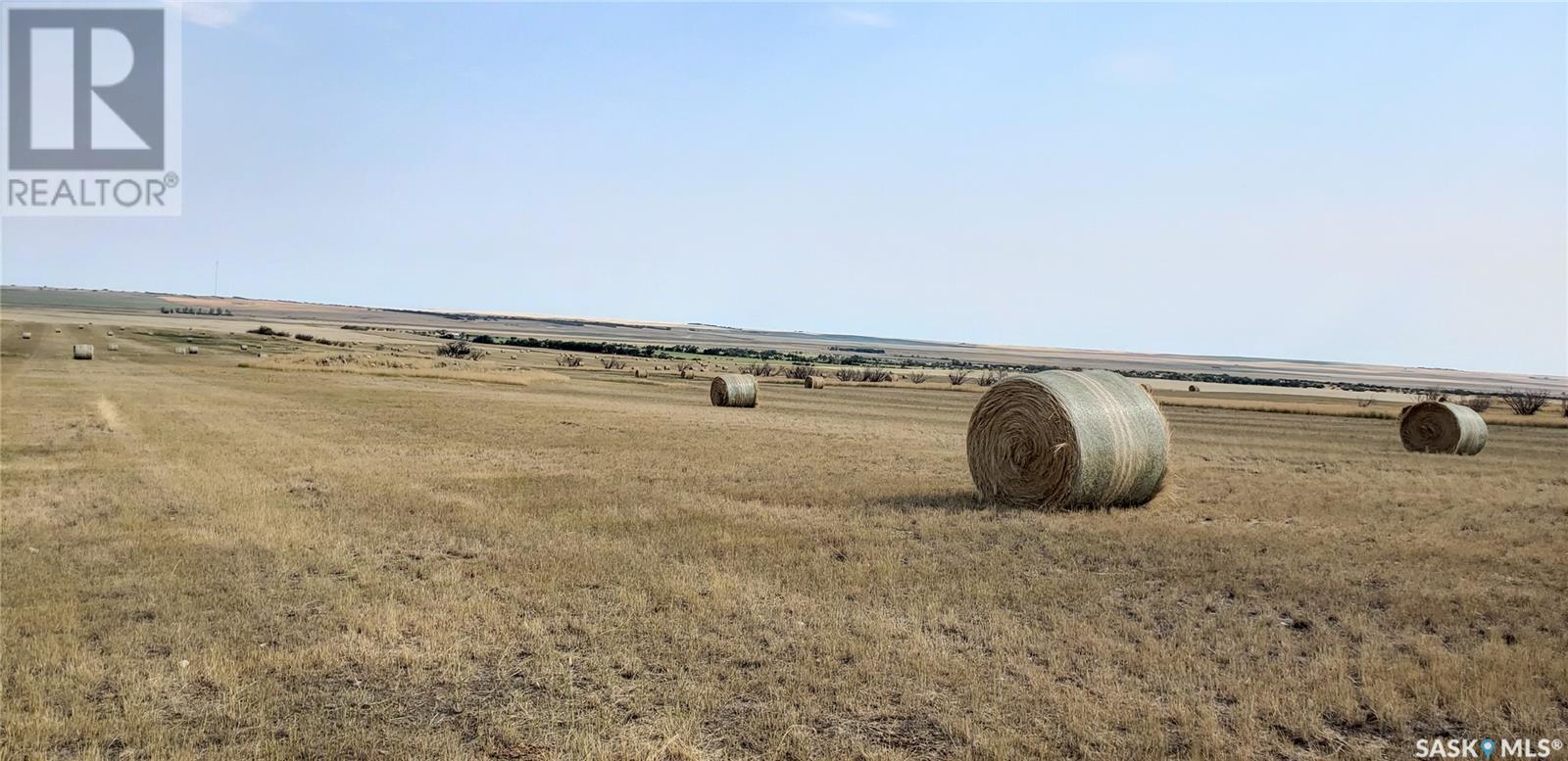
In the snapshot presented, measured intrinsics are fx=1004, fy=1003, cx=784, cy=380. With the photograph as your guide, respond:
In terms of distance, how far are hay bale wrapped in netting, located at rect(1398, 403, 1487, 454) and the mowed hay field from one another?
33.6 feet

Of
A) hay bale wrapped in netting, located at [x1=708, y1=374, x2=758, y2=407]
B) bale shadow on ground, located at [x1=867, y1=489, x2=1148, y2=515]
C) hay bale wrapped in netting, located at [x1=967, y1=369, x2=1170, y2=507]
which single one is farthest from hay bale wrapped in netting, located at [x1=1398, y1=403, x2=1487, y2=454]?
hay bale wrapped in netting, located at [x1=708, y1=374, x2=758, y2=407]

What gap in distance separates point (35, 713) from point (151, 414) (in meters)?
23.4

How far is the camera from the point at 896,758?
5.48m

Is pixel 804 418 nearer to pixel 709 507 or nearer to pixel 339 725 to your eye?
pixel 709 507

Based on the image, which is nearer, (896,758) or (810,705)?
(896,758)

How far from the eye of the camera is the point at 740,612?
8344 mm

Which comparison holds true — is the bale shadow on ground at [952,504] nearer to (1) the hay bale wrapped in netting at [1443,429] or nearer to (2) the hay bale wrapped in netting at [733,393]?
(1) the hay bale wrapped in netting at [1443,429]

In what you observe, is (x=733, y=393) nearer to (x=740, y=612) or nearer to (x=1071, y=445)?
(x=1071, y=445)

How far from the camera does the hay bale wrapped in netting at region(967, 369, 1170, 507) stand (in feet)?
46.9

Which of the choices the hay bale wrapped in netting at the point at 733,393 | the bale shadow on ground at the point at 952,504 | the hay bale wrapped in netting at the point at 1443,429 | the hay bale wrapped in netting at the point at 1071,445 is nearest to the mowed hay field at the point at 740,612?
the bale shadow on ground at the point at 952,504

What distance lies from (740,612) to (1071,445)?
749cm

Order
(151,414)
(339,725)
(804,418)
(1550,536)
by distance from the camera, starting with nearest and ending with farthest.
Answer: (339,725) → (1550,536) → (151,414) → (804,418)

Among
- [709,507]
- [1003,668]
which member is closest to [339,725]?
[1003,668]

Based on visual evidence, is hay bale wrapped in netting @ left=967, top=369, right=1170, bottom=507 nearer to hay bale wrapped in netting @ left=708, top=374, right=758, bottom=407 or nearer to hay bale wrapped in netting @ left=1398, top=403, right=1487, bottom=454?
hay bale wrapped in netting @ left=1398, top=403, right=1487, bottom=454
